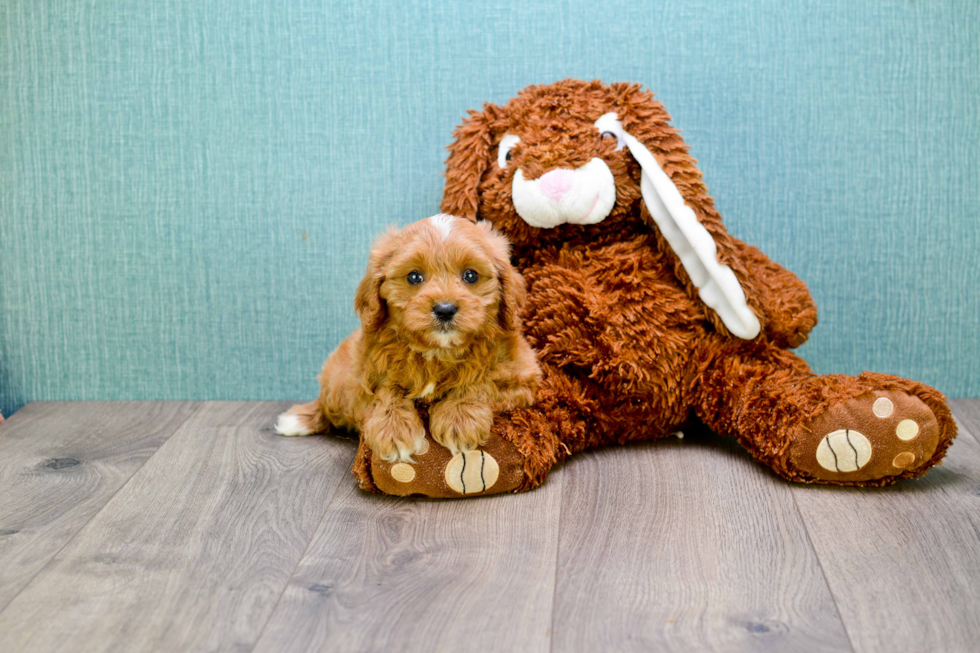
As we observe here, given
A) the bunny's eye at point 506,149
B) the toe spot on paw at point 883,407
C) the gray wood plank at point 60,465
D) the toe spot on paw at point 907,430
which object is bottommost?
the gray wood plank at point 60,465

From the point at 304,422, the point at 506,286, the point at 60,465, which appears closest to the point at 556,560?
the point at 506,286

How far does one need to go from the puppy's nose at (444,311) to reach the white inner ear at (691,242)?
52 centimetres

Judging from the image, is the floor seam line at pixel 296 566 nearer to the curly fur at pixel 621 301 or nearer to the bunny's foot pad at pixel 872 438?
the curly fur at pixel 621 301

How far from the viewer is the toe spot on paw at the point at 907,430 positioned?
4.91 ft

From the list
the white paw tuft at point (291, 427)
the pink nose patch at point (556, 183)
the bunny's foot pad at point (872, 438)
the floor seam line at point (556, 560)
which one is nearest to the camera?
the floor seam line at point (556, 560)

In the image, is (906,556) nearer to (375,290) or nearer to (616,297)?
(616,297)

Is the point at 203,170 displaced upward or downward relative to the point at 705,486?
upward

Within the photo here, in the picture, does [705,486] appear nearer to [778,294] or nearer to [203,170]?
[778,294]

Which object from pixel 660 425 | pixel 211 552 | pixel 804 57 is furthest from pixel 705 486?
pixel 804 57

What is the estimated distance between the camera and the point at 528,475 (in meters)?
1.56

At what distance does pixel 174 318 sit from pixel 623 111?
117cm

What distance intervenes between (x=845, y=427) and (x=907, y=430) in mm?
99

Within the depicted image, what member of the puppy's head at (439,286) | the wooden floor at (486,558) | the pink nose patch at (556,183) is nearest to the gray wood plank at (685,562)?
the wooden floor at (486,558)

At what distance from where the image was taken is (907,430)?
150cm
